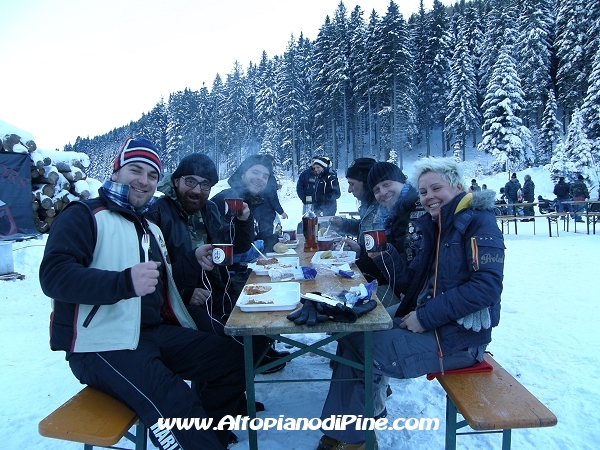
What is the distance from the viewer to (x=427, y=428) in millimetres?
2615

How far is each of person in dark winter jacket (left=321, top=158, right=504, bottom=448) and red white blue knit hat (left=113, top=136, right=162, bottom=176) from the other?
1.69 m

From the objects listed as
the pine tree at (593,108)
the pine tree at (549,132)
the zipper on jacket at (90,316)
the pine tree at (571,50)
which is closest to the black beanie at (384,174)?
the zipper on jacket at (90,316)

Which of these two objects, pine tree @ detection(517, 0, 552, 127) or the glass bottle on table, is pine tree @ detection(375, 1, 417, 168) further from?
the glass bottle on table

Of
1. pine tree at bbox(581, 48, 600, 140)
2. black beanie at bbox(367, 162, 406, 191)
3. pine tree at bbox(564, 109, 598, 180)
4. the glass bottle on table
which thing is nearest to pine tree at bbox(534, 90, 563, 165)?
pine tree at bbox(581, 48, 600, 140)

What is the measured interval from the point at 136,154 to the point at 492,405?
7.80 ft

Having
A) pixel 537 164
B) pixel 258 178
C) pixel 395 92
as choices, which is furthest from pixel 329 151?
pixel 258 178

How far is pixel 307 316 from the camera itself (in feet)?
5.86

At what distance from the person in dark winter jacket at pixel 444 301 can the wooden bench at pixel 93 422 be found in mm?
1110

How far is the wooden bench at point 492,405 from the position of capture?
5.27 ft

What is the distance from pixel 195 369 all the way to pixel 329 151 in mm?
38599

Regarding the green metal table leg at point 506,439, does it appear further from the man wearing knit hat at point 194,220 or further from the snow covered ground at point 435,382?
the man wearing knit hat at point 194,220

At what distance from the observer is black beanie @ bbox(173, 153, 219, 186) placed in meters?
3.00

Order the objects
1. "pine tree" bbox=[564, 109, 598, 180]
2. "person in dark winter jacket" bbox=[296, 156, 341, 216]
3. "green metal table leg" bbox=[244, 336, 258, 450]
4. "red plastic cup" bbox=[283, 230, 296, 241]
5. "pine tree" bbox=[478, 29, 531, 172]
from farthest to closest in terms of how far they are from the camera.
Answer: "pine tree" bbox=[478, 29, 531, 172], "pine tree" bbox=[564, 109, 598, 180], "person in dark winter jacket" bbox=[296, 156, 341, 216], "red plastic cup" bbox=[283, 230, 296, 241], "green metal table leg" bbox=[244, 336, 258, 450]

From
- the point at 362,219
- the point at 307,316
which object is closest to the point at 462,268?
the point at 307,316
